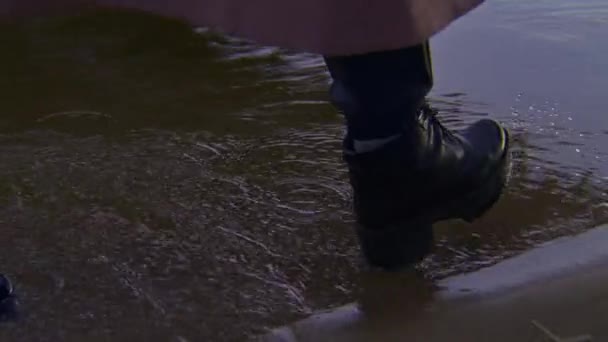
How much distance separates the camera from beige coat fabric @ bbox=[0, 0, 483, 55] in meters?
1.20

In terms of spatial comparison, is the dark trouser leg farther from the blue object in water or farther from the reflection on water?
the blue object in water

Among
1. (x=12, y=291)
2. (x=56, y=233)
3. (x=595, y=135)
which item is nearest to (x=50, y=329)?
(x=12, y=291)

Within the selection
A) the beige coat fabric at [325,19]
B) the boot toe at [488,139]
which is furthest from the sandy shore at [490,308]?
the beige coat fabric at [325,19]

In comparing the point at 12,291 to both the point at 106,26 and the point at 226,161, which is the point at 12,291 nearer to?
the point at 226,161

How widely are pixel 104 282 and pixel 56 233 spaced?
0.69ft

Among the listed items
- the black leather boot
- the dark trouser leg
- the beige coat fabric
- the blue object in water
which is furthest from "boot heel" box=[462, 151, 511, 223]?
the blue object in water

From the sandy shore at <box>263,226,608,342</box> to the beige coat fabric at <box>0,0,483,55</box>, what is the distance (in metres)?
0.51

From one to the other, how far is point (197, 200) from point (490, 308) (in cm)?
63

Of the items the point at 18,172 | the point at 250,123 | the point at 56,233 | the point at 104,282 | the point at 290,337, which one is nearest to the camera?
the point at 290,337

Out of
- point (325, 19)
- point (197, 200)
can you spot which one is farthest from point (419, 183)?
point (197, 200)

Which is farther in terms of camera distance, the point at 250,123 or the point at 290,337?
the point at 250,123

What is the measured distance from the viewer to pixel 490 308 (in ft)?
5.25

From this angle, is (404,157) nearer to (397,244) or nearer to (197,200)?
(397,244)

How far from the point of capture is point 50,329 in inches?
61.0
